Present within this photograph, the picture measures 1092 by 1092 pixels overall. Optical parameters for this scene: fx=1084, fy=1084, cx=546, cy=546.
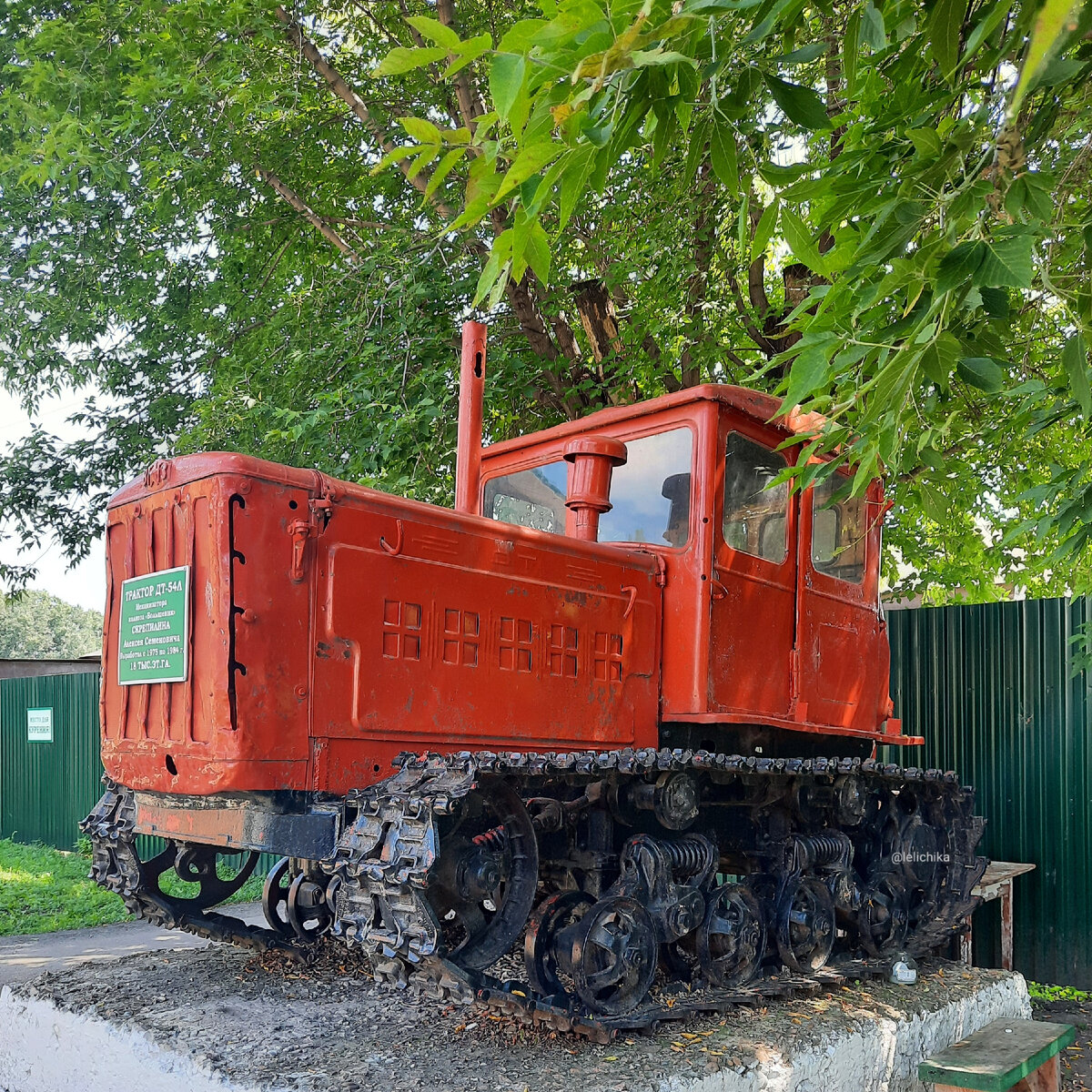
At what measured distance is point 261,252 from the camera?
35.0 feet

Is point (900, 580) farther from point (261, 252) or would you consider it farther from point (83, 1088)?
point (83, 1088)

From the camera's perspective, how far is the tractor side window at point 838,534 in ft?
19.5

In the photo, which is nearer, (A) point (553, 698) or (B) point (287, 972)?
(A) point (553, 698)

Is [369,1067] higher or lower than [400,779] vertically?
lower

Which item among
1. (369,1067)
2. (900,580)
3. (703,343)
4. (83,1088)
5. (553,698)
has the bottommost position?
(83,1088)

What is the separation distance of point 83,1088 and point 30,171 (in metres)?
6.31

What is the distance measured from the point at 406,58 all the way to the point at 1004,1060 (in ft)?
14.8

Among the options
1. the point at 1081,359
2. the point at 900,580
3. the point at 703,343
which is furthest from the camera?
the point at 900,580

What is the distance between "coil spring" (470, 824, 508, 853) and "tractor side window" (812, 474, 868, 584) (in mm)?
2543

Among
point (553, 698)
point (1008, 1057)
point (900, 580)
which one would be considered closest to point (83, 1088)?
point (553, 698)

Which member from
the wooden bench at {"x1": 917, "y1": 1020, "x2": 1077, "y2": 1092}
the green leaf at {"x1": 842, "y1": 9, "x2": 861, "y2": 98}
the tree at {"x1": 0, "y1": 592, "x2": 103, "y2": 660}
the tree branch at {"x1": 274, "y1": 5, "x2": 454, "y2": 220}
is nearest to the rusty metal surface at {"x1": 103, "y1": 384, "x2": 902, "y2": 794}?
the wooden bench at {"x1": 917, "y1": 1020, "x2": 1077, "y2": 1092}

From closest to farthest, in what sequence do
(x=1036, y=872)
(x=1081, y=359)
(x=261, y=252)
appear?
(x=1081, y=359) → (x=1036, y=872) → (x=261, y=252)

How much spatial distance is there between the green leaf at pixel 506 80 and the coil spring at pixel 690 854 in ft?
11.4

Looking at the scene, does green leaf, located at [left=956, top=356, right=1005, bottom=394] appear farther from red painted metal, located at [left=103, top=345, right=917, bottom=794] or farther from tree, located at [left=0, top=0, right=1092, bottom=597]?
red painted metal, located at [left=103, top=345, right=917, bottom=794]
